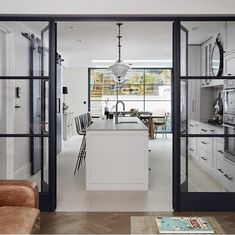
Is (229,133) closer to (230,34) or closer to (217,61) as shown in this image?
(217,61)

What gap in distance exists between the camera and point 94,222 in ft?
11.8

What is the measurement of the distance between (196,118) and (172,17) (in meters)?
1.21

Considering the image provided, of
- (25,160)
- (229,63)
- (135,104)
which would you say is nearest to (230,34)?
(229,63)

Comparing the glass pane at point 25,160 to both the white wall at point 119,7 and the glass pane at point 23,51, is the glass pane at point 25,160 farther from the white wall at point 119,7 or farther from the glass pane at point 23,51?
the white wall at point 119,7

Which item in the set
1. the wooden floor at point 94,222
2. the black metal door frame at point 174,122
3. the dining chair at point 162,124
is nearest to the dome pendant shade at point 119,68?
the black metal door frame at point 174,122

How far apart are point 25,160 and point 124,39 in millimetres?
3900

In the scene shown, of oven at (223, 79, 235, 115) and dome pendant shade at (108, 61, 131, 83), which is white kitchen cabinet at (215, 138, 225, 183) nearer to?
oven at (223, 79, 235, 115)

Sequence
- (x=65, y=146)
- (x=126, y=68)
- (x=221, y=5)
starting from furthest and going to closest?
(x=65, y=146) < (x=126, y=68) < (x=221, y=5)

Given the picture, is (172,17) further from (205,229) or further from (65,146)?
(65,146)

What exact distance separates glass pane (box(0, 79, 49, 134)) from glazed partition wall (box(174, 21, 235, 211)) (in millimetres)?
1599

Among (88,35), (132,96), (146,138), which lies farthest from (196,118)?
(132,96)

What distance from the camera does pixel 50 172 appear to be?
3986 mm

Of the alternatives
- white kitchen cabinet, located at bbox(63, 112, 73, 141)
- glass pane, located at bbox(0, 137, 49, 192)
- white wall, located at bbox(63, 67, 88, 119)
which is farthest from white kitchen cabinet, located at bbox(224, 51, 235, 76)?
white wall, located at bbox(63, 67, 88, 119)

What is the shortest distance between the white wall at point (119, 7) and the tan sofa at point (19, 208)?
196 centimetres
